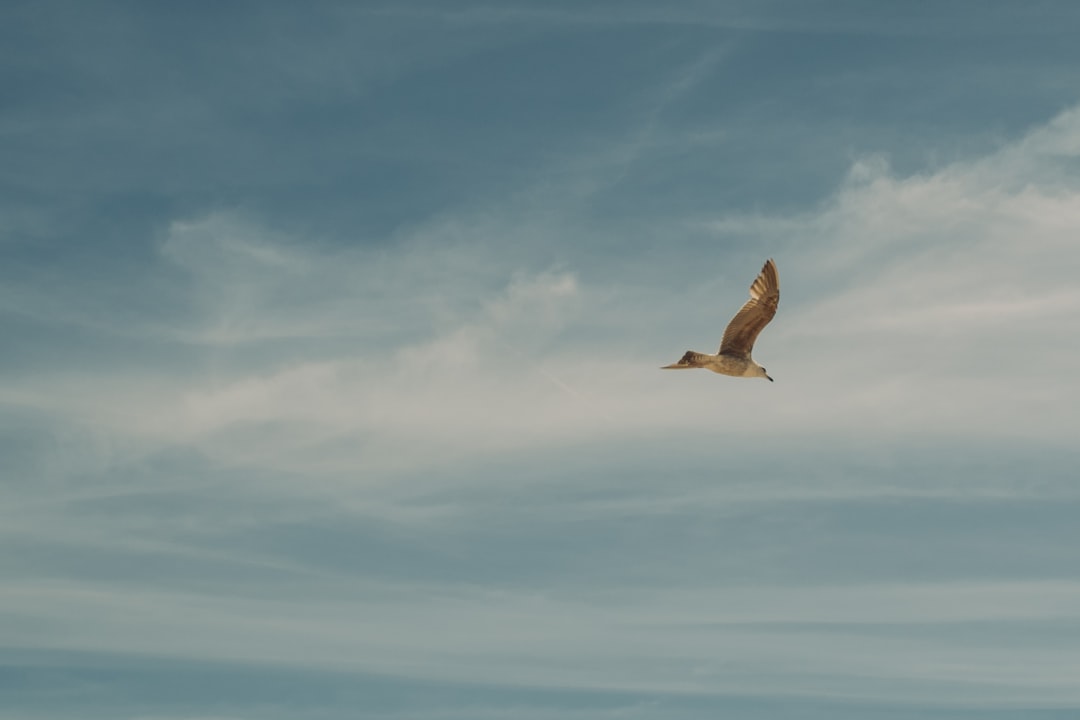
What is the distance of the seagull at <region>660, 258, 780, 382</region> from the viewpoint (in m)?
103

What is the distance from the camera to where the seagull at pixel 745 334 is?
102688 mm

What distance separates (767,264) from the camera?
102m

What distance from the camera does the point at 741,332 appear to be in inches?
4117

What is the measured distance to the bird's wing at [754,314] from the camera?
10281 cm

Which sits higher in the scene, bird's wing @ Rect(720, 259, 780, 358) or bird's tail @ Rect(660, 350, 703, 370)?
bird's wing @ Rect(720, 259, 780, 358)

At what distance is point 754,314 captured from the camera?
103500mm

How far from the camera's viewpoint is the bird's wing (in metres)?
A: 103

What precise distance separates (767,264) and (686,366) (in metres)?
8.96

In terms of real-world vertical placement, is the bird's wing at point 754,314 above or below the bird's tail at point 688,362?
above

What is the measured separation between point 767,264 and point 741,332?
5.25 m

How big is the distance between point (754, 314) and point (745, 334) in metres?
1.90

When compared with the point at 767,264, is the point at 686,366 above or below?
below

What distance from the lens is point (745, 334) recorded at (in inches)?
4124
